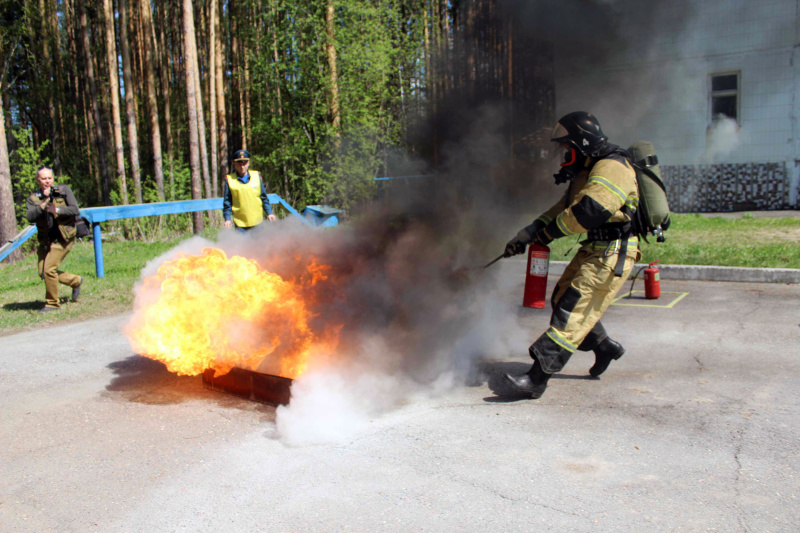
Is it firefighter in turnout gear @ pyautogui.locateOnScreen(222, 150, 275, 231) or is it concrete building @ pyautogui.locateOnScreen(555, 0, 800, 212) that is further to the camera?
firefighter in turnout gear @ pyautogui.locateOnScreen(222, 150, 275, 231)

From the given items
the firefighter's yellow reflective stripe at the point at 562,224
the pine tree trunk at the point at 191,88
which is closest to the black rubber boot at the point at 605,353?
the firefighter's yellow reflective stripe at the point at 562,224

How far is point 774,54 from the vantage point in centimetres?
Answer: 1264

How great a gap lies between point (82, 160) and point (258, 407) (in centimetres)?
2768

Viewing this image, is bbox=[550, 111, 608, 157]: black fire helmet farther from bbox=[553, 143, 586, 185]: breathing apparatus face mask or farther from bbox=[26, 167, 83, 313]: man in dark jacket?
bbox=[26, 167, 83, 313]: man in dark jacket

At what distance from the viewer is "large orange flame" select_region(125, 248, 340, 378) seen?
13.4 feet

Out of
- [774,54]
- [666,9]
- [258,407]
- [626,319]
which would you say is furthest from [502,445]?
[774,54]

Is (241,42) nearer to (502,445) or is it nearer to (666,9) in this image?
(666,9)

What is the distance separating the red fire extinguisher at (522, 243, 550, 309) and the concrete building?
1.40 meters

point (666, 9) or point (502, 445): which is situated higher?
point (666, 9)

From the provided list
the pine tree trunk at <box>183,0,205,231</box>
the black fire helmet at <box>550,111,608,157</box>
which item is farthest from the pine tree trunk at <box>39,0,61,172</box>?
the black fire helmet at <box>550,111,608,157</box>

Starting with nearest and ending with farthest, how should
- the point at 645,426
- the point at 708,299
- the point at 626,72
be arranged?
the point at 645,426 < the point at 626,72 < the point at 708,299

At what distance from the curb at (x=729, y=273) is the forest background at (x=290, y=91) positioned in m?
4.46

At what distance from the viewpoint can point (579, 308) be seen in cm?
389

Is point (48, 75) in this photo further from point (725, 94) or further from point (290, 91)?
point (725, 94)
